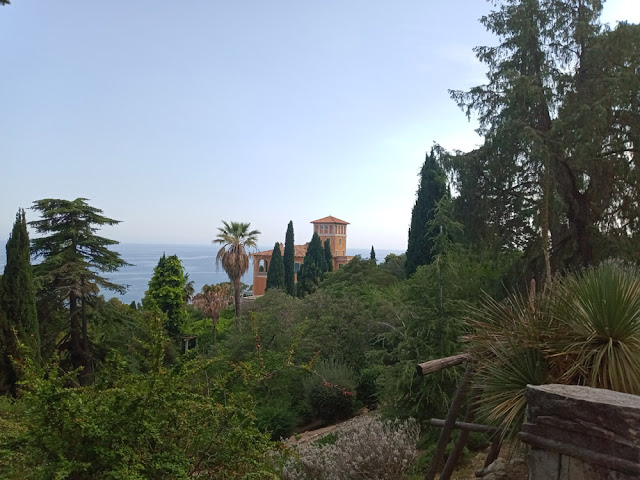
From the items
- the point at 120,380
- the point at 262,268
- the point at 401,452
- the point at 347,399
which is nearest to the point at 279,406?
the point at 347,399

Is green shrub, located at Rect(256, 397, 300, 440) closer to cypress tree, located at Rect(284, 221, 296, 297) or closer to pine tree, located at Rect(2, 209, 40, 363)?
pine tree, located at Rect(2, 209, 40, 363)

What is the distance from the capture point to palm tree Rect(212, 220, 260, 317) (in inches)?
1225

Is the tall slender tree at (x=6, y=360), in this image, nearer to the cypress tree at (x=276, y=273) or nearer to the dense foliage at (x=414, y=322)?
the dense foliage at (x=414, y=322)

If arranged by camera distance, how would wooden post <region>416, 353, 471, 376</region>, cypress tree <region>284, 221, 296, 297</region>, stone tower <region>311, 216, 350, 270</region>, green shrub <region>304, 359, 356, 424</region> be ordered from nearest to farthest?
wooden post <region>416, 353, 471, 376</region>
green shrub <region>304, 359, 356, 424</region>
cypress tree <region>284, 221, 296, 297</region>
stone tower <region>311, 216, 350, 270</region>

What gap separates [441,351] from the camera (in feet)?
28.3

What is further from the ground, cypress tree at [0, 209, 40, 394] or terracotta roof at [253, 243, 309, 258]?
terracotta roof at [253, 243, 309, 258]

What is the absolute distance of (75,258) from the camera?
17.5m

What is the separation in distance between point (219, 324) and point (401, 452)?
31187 millimetres

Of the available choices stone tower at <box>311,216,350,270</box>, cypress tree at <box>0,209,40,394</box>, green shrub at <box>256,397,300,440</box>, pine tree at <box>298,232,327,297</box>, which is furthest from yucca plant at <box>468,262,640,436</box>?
stone tower at <box>311,216,350,270</box>

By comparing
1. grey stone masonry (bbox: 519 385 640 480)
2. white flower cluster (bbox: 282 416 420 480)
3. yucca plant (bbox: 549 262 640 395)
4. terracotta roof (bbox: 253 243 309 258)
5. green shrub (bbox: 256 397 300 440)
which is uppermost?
terracotta roof (bbox: 253 243 309 258)

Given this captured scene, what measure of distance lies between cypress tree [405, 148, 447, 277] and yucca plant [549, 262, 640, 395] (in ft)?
75.4

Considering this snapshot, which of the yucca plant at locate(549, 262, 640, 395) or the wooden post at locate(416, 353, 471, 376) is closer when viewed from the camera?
the yucca plant at locate(549, 262, 640, 395)

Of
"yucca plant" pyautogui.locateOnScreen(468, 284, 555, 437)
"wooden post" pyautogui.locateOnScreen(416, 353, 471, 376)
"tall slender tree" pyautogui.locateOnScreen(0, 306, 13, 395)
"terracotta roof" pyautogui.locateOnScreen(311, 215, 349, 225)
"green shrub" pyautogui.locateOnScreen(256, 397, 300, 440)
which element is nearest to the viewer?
"yucca plant" pyautogui.locateOnScreen(468, 284, 555, 437)

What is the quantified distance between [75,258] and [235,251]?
1433cm
